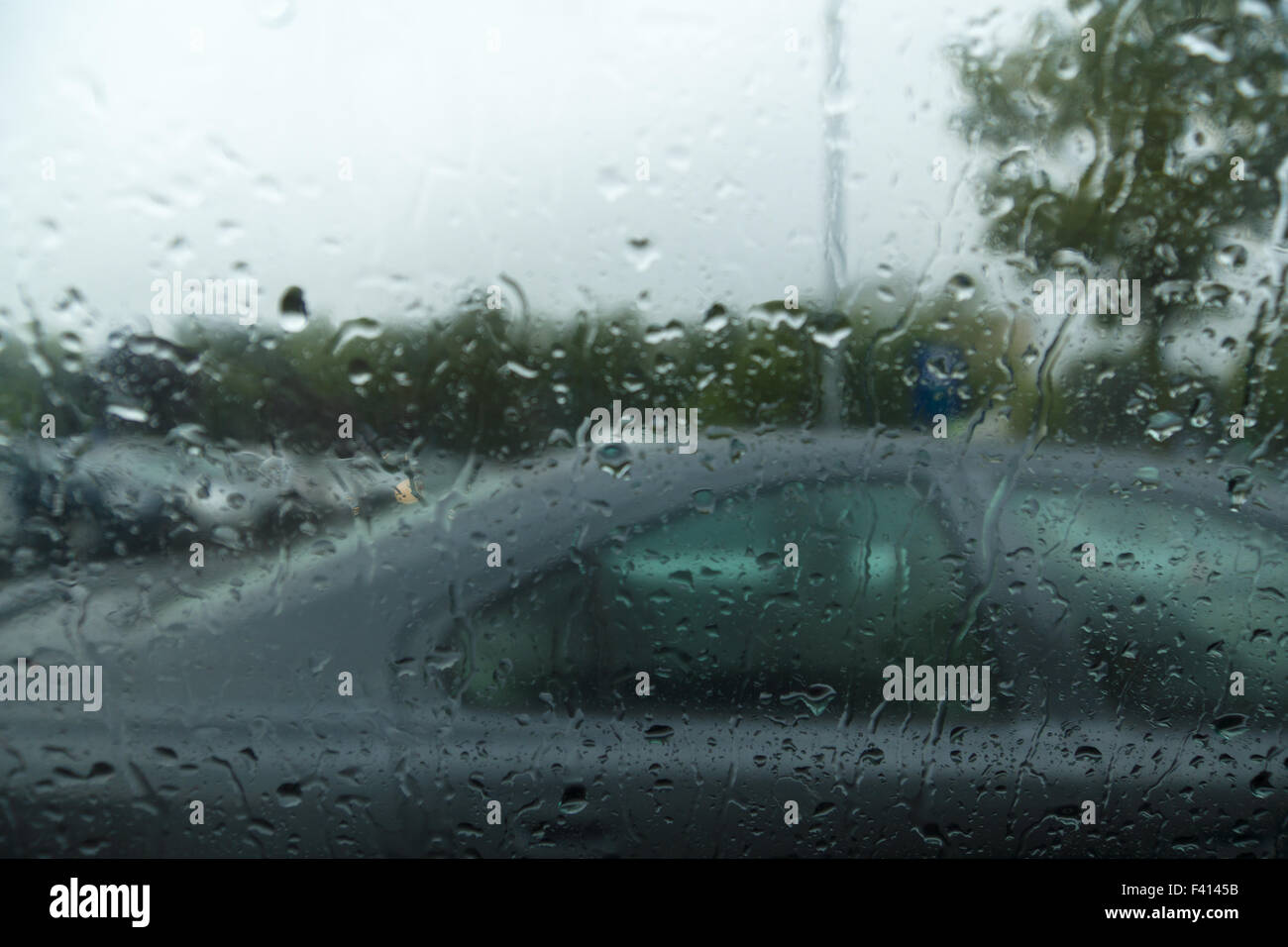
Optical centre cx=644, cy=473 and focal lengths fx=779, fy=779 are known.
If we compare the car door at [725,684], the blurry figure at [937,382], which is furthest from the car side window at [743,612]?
the blurry figure at [937,382]

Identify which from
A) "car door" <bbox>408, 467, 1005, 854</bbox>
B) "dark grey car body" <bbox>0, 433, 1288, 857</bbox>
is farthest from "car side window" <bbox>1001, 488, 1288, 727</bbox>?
"car door" <bbox>408, 467, 1005, 854</bbox>

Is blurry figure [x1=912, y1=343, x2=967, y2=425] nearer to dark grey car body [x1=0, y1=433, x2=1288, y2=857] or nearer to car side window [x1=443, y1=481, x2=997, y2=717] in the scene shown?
dark grey car body [x1=0, y1=433, x2=1288, y2=857]

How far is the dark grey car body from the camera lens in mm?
1788

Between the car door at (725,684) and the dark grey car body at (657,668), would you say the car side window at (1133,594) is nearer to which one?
the dark grey car body at (657,668)

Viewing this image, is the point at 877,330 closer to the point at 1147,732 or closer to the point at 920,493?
the point at 920,493

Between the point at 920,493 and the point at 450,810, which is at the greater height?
the point at 920,493

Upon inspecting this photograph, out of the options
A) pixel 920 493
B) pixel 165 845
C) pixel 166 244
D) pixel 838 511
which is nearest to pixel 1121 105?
pixel 920 493

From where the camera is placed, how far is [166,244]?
1757mm

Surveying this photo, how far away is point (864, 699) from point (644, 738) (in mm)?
520

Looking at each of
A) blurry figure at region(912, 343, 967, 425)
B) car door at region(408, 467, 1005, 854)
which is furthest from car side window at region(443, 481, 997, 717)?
blurry figure at region(912, 343, 967, 425)

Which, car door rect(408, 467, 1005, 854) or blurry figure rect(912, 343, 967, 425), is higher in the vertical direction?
blurry figure rect(912, 343, 967, 425)

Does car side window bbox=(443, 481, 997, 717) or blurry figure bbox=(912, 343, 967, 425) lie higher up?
blurry figure bbox=(912, 343, 967, 425)

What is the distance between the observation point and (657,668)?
1797 mm

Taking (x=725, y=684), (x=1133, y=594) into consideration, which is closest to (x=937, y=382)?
(x=1133, y=594)
